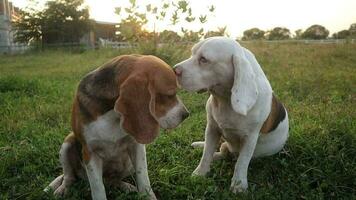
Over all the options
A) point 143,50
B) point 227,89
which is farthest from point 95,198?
point 143,50

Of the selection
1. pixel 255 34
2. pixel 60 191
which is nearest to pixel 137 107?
pixel 60 191

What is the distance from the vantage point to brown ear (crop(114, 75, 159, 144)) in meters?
2.92

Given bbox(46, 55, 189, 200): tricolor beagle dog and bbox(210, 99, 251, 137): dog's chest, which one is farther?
bbox(210, 99, 251, 137): dog's chest

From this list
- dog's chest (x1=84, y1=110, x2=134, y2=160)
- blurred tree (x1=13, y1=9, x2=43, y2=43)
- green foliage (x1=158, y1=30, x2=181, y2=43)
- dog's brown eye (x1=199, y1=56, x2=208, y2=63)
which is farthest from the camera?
blurred tree (x1=13, y1=9, x2=43, y2=43)

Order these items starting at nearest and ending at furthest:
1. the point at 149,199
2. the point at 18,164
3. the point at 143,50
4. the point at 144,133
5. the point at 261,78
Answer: the point at 144,133 → the point at 149,199 → the point at 261,78 → the point at 18,164 → the point at 143,50

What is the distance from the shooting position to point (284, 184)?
400cm

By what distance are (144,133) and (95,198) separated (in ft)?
2.82

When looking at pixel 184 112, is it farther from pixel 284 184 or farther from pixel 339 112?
pixel 339 112

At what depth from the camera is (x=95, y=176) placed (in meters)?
3.43

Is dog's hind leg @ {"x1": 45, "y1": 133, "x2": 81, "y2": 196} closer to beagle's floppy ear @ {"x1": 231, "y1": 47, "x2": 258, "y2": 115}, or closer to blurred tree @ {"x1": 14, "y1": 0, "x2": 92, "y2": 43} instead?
beagle's floppy ear @ {"x1": 231, "y1": 47, "x2": 258, "y2": 115}

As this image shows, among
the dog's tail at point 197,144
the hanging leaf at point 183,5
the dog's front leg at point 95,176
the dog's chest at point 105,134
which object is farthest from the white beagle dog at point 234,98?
the hanging leaf at point 183,5

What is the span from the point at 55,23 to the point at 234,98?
34562 millimetres

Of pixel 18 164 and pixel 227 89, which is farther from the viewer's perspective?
pixel 18 164

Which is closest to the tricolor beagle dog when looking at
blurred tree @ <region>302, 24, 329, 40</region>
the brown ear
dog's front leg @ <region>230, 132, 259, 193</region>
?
the brown ear
